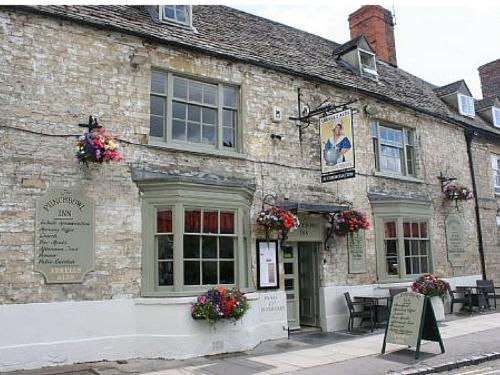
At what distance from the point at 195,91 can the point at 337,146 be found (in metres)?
3.44

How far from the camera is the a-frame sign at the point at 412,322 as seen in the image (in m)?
8.84

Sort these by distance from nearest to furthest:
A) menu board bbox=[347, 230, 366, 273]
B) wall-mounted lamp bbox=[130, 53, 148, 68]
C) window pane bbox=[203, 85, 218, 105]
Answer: wall-mounted lamp bbox=[130, 53, 148, 68] → window pane bbox=[203, 85, 218, 105] → menu board bbox=[347, 230, 366, 273]

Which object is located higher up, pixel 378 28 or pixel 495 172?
pixel 378 28


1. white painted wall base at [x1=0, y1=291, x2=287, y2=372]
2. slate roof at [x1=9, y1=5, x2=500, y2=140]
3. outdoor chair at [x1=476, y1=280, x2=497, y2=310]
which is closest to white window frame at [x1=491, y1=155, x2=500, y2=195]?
slate roof at [x1=9, y1=5, x2=500, y2=140]

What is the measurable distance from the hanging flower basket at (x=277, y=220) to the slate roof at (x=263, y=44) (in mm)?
3679

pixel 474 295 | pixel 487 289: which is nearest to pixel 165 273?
pixel 474 295

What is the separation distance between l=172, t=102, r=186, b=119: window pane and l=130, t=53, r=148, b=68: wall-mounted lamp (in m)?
→ 1.10

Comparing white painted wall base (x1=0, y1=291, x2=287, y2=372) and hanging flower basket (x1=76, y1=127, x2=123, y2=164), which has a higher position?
hanging flower basket (x1=76, y1=127, x2=123, y2=164)

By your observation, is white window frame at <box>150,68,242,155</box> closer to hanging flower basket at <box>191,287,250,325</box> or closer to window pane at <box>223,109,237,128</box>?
window pane at <box>223,109,237,128</box>

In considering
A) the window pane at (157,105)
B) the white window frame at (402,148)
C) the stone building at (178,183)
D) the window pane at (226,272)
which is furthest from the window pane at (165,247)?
the white window frame at (402,148)

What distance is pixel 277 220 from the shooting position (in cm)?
1079

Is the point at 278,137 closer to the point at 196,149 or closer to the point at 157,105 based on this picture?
the point at 196,149

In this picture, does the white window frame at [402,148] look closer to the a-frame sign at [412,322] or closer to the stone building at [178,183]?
the stone building at [178,183]

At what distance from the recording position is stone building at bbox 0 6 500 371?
8.69m
